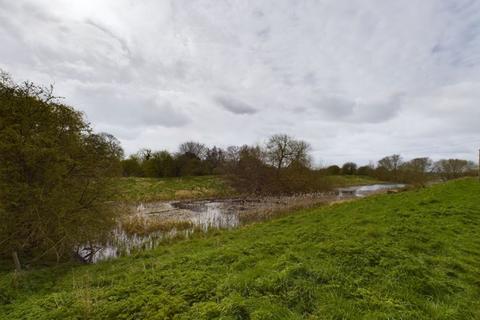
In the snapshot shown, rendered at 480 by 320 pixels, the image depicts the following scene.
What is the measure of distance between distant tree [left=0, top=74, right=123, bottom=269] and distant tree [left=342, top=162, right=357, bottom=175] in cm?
6523

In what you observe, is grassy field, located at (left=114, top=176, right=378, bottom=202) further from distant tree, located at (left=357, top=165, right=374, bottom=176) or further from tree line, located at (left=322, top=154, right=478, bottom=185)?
distant tree, located at (left=357, top=165, right=374, bottom=176)

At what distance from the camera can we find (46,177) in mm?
6484

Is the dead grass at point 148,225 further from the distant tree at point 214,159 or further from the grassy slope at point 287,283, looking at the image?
the distant tree at point 214,159

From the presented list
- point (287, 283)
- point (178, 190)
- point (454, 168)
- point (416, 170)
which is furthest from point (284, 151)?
point (287, 283)

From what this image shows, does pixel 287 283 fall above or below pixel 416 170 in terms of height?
below

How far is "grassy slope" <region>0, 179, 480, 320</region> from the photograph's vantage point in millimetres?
3807

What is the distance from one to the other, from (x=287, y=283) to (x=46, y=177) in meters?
6.04

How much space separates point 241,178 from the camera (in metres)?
32.5

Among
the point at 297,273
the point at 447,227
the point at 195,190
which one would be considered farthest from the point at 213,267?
the point at 195,190

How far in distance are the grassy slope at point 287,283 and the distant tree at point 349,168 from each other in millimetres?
61695

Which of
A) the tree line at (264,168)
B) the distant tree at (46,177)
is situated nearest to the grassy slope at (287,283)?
the distant tree at (46,177)

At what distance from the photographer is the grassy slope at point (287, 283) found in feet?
12.5

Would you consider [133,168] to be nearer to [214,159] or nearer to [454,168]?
[214,159]

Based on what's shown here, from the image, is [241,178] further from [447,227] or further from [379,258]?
[379,258]
